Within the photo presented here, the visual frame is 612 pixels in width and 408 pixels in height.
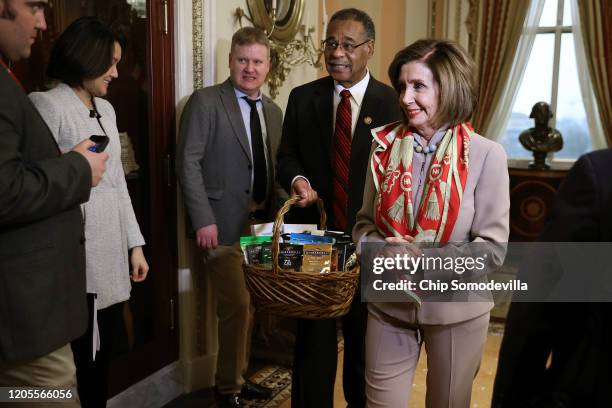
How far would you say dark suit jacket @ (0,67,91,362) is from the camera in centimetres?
133

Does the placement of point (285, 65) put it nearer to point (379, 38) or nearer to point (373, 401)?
point (379, 38)

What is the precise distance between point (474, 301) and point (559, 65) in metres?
4.55

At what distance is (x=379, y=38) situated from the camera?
5.43 metres

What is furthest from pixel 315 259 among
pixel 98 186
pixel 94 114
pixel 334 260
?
pixel 94 114

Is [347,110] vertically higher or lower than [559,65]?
lower

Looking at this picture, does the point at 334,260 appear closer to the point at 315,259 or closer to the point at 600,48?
the point at 315,259

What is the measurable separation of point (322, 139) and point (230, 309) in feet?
2.89

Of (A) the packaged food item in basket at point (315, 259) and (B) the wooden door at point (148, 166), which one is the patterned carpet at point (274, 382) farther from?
(A) the packaged food item in basket at point (315, 259)

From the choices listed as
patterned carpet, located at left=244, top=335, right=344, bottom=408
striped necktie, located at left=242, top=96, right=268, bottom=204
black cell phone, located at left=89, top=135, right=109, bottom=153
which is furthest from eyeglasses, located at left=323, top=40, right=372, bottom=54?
patterned carpet, located at left=244, top=335, right=344, bottom=408

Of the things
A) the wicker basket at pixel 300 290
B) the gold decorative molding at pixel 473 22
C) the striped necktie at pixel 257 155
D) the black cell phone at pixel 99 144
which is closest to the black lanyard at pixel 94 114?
the black cell phone at pixel 99 144

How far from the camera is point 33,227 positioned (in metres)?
1.42

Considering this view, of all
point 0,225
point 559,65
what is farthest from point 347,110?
point 559,65

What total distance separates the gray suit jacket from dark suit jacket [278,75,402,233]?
0.74ft

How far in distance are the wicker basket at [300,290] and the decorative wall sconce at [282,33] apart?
1.84 meters
